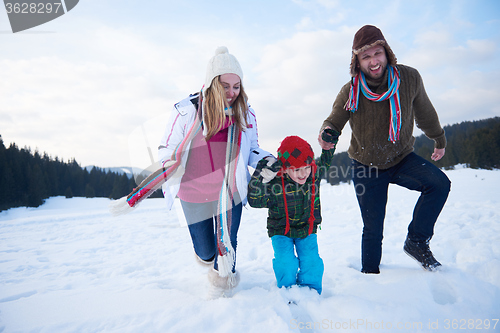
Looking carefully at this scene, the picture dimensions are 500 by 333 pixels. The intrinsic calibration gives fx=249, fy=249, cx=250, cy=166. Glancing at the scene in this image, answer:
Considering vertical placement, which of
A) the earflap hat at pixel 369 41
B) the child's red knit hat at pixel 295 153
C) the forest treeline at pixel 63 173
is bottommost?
the forest treeline at pixel 63 173

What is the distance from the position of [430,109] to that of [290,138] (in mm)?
1344

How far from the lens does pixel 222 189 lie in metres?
2.35

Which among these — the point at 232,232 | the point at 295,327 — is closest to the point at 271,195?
the point at 232,232

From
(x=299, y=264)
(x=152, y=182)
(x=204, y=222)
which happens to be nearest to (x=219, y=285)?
(x=204, y=222)

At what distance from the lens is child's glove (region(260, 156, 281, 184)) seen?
231cm

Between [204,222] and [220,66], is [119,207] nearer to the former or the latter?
[204,222]

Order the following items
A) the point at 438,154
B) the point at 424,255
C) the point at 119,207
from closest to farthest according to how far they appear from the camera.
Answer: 1. the point at 119,207
2. the point at 424,255
3. the point at 438,154

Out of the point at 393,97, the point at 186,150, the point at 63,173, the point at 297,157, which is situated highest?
the point at 393,97

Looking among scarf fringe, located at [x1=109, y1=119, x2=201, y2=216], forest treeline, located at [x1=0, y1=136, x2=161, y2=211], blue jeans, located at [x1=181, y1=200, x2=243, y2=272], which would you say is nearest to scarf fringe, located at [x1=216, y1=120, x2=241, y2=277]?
blue jeans, located at [x1=181, y1=200, x2=243, y2=272]

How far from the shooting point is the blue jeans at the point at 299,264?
2148 mm

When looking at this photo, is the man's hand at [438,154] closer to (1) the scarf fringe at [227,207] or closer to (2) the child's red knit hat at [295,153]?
(2) the child's red knit hat at [295,153]

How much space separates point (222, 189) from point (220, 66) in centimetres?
112

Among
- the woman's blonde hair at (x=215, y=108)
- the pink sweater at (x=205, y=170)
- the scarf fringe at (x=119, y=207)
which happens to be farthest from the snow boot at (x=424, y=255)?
the scarf fringe at (x=119, y=207)

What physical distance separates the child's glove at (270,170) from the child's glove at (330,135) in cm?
54
